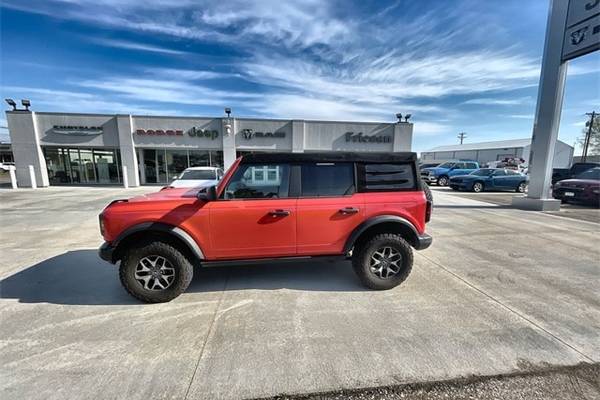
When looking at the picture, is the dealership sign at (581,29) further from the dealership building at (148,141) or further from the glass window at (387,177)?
the dealership building at (148,141)

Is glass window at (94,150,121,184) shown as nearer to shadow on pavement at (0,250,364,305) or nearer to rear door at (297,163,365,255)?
shadow on pavement at (0,250,364,305)

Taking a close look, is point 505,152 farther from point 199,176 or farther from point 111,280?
point 111,280

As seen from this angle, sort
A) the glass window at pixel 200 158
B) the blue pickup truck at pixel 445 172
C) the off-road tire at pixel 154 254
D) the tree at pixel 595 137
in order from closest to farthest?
1. the off-road tire at pixel 154 254
2. the glass window at pixel 200 158
3. the blue pickup truck at pixel 445 172
4. the tree at pixel 595 137

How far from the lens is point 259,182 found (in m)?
3.41

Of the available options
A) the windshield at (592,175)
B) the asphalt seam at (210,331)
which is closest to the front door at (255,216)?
the asphalt seam at (210,331)

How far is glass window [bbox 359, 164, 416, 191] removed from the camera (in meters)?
3.53

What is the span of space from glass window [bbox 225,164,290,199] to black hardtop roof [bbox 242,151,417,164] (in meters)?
0.09

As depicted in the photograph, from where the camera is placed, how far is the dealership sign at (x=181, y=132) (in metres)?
16.9

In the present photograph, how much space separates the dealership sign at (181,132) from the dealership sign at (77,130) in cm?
245

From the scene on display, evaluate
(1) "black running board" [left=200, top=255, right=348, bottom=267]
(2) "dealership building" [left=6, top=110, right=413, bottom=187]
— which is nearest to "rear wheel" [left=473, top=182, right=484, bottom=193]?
(2) "dealership building" [left=6, top=110, right=413, bottom=187]

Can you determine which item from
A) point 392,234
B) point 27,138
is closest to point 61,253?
point 392,234

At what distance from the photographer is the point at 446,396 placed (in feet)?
6.27

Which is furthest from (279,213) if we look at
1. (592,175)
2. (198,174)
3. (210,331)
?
(592,175)

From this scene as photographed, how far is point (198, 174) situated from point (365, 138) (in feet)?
41.5
